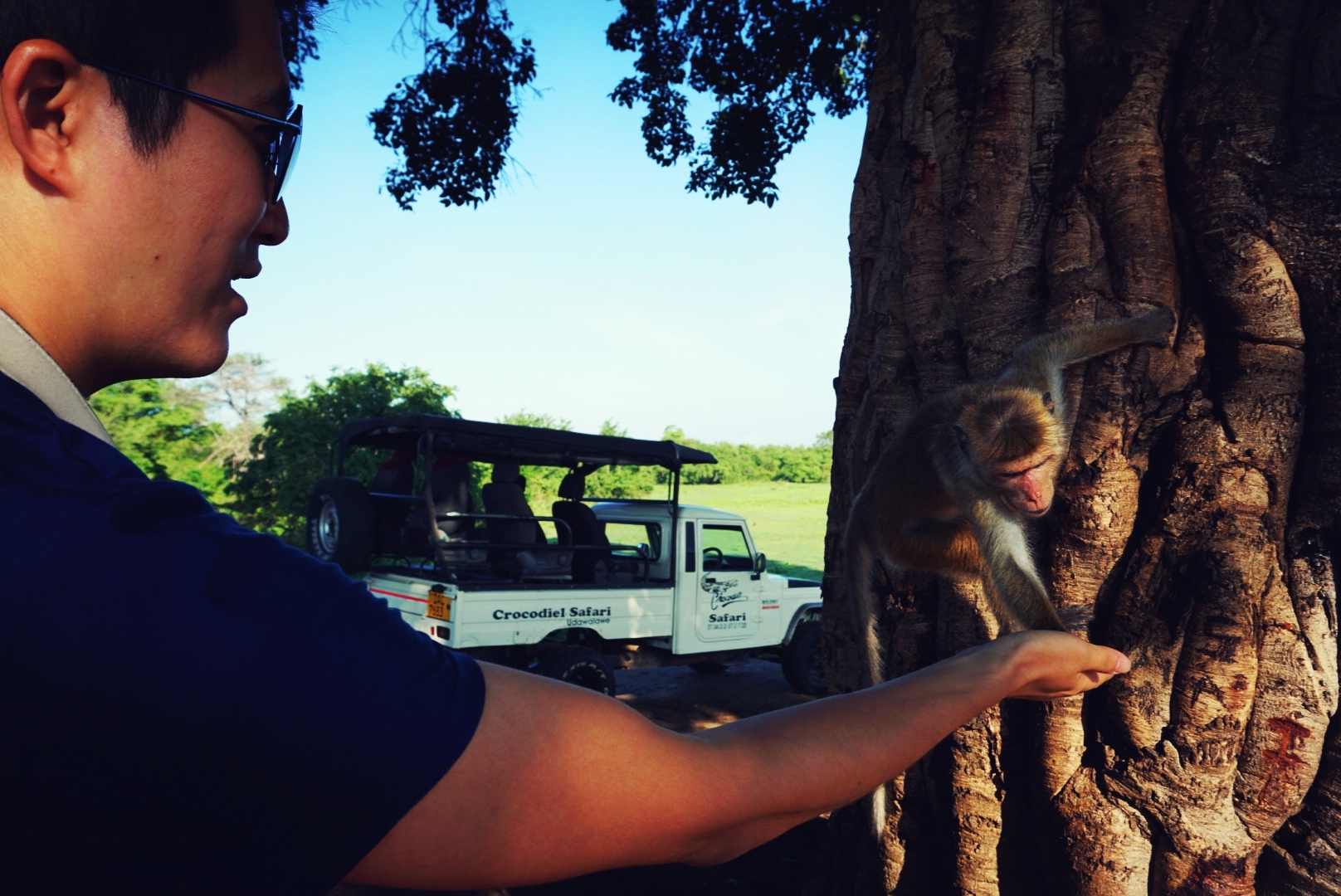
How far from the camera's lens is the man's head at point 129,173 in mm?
871

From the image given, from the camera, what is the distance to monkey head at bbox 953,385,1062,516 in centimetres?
186

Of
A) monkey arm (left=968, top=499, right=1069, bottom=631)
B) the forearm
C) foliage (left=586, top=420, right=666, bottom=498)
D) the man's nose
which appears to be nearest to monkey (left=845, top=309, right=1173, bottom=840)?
monkey arm (left=968, top=499, right=1069, bottom=631)

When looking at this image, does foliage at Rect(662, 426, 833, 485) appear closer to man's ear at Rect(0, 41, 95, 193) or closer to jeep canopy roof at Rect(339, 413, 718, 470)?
jeep canopy roof at Rect(339, 413, 718, 470)

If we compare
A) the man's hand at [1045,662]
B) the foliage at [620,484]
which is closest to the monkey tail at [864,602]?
the man's hand at [1045,662]

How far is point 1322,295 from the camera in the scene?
1854 millimetres

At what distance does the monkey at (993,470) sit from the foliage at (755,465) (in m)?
4.74

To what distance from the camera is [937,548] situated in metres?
2.21

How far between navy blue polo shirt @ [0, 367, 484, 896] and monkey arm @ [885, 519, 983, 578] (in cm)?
163

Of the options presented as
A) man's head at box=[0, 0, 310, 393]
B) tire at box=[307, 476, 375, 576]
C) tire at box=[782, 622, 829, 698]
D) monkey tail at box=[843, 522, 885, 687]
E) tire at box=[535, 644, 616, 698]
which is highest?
man's head at box=[0, 0, 310, 393]

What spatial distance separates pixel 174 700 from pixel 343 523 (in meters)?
8.22

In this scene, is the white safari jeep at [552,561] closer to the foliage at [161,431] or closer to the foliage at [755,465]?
the foliage at [755,465]

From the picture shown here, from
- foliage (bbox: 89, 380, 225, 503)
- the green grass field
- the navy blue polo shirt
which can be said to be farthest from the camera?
foliage (bbox: 89, 380, 225, 503)

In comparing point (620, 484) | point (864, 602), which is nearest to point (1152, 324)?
point (864, 602)

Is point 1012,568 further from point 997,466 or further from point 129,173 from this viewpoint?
point 129,173
